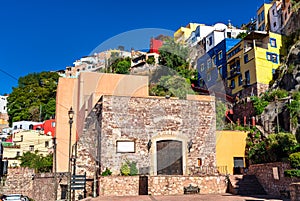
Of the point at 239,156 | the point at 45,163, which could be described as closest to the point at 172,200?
the point at 239,156

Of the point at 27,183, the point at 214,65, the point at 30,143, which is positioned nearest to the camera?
the point at 27,183

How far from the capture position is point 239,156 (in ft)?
60.9

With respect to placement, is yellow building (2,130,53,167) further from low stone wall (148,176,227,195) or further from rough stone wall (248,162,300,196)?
rough stone wall (248,162,300,196)

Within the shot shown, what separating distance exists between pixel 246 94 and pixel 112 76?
54.9 feet

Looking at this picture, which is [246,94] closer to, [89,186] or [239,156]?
[239,156]

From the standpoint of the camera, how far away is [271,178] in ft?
44.3

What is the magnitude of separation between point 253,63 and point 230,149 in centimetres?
1451

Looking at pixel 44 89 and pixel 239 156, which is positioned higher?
pixel 44 89

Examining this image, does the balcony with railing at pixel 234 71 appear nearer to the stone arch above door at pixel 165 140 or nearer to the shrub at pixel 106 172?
the stone arch above door at pixel 165 140

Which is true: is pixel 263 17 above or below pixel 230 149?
above

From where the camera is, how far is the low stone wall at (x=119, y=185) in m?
14.5

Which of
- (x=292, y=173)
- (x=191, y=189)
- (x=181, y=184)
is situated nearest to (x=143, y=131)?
(x=181, y=184)

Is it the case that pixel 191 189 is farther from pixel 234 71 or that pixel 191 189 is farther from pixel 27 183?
pixel 234 71

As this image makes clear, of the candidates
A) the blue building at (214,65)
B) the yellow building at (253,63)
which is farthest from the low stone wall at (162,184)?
the yellow building at (253,63)
